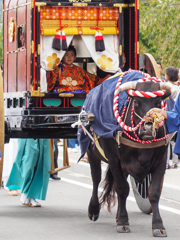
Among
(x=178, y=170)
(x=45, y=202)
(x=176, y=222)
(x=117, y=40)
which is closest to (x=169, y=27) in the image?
(x=178, y=170)

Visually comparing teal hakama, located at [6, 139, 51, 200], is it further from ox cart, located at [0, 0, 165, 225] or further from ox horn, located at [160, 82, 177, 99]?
ox horn, located at [160, 82, 177, 99]

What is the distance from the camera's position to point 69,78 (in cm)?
828

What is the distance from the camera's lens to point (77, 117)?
6.66 meters

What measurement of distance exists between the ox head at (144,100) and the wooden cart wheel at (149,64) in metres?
2.34

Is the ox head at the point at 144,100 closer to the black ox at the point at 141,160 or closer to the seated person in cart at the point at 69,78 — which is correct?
the black ox at the point at 141,160

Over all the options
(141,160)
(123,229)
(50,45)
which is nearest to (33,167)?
(50,45)

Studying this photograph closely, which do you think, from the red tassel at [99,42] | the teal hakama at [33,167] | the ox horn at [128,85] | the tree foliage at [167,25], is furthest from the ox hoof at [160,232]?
the tree foliage at [167,25]

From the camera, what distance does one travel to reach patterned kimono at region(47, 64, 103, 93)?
816 centimetres

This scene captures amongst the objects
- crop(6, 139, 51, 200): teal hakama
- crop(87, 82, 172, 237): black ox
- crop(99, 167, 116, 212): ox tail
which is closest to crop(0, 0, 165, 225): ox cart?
crop(6, 139, 51, 200): teal hakama

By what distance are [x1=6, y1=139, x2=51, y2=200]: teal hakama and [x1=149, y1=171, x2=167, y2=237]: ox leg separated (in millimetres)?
2300

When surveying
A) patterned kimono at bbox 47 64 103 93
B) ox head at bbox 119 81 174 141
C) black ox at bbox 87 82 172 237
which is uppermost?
patterned kimono at bbox 47 64 103 93

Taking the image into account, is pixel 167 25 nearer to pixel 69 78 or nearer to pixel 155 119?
pixel 69 78

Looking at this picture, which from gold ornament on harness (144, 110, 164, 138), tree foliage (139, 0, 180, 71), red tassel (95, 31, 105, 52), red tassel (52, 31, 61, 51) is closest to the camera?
gold ornament on harness (144, 110, 164, 138)

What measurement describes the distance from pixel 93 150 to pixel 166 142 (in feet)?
4.69
